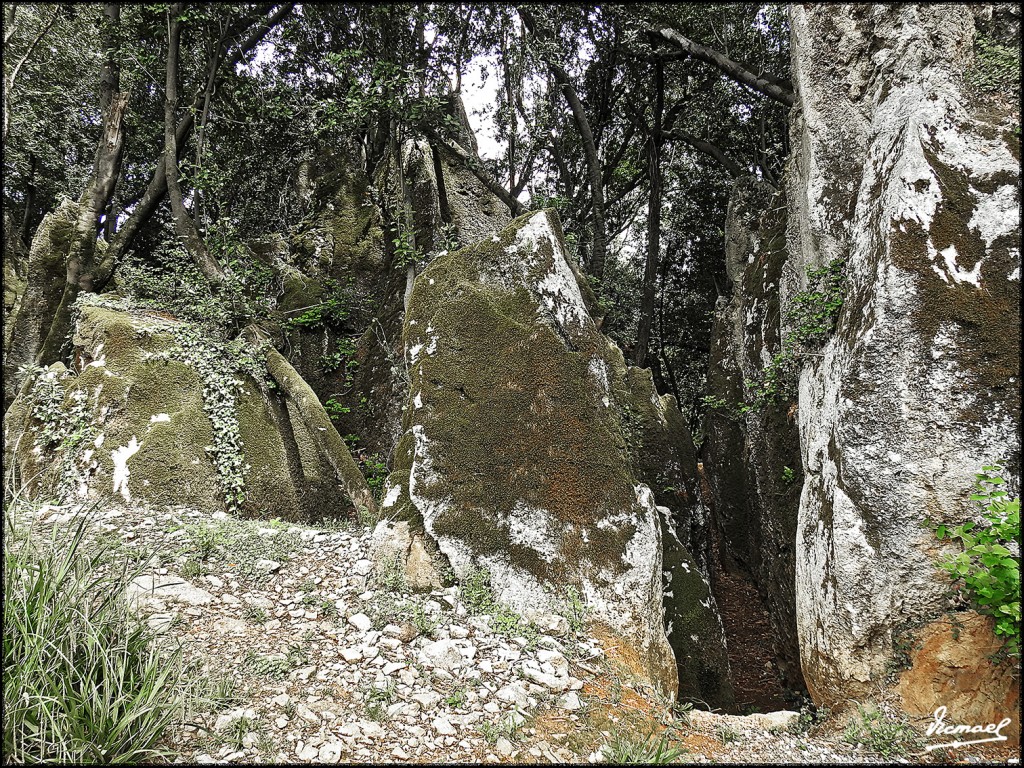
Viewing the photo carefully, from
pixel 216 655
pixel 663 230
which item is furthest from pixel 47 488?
pixel 663 230

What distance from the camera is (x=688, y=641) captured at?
515 centimetres

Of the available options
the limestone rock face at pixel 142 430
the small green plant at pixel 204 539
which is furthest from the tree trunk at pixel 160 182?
the small green plant at pixel 204 539

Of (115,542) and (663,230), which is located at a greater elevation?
(663,230)

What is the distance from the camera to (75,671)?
8.17ft

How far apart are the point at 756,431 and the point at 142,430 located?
25.4 ft

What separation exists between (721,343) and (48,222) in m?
12.2

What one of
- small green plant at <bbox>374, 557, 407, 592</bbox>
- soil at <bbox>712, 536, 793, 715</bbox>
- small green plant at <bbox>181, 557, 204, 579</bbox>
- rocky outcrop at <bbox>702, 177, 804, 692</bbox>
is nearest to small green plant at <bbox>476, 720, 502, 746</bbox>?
small green plant at <bbox>374, 557, 407, 592</bbox>

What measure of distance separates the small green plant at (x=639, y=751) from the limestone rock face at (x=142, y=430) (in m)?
5.09

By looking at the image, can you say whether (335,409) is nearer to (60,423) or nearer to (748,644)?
(60,423)

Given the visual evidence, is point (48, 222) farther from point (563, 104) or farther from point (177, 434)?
point (563, 104)

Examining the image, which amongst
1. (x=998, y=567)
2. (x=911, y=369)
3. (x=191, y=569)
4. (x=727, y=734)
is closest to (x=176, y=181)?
(x=191, y=569)

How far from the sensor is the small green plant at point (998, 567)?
273cm

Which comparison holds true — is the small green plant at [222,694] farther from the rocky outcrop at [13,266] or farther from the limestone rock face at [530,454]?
the rocky outcrop at [13,266]

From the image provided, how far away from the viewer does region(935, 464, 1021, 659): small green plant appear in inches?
107
